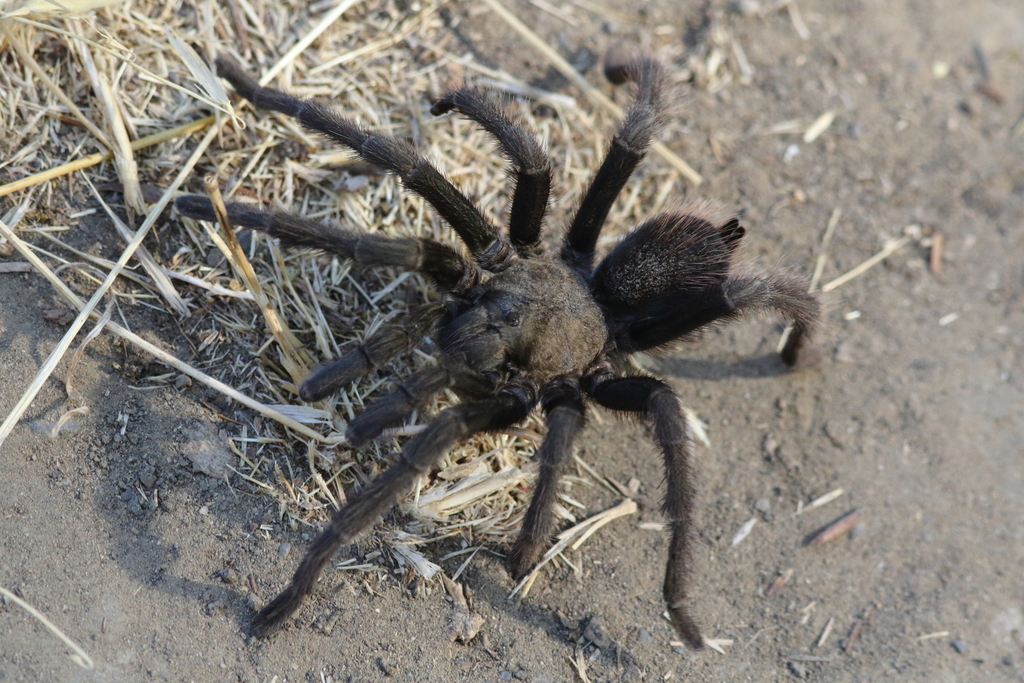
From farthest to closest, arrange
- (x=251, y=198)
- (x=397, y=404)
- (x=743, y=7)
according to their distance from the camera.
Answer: (x=743, y=7), (x=251, y=198), (x=397, y=404)

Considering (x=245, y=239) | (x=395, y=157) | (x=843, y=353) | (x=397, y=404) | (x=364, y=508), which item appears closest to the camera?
(x=364, y=508)

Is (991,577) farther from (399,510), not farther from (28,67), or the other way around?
(28,67)

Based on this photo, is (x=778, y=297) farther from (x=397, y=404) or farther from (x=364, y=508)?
(x=364, y=508)

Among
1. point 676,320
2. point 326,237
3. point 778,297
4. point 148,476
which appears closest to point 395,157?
point 326,237

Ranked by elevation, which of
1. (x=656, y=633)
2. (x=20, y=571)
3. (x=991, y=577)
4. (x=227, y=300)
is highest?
(x=227, y=300)

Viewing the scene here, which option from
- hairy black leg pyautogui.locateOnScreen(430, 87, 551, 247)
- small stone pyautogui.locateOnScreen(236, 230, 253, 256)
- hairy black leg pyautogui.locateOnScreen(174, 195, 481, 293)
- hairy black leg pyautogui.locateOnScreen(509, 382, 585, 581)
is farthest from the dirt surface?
hairy black leg pyautogui.locateOnScreen(430, 87, 551, 247)

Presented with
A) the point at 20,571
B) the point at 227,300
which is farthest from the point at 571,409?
the point at 20,571

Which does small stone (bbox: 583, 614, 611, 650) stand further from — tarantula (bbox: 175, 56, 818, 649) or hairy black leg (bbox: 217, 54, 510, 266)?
hairy black leg (bbox: 217, 54, 510, 266)
